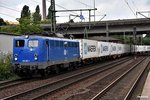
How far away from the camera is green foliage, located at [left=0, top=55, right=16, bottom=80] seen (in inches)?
976

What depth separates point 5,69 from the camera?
81.9 feet

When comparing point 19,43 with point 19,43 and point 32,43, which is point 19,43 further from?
point 32,43

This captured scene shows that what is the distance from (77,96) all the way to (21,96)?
2411mm

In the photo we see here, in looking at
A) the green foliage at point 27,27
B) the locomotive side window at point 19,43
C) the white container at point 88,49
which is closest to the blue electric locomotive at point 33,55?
the locomotive side window at point 19,43

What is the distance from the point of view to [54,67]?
26.5 meters

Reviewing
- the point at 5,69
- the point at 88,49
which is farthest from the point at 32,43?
the point at 88,49

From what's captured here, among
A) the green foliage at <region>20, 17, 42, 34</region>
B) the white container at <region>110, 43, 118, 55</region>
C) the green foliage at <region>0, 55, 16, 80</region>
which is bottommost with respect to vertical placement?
the green foliage at <region>0, 55, 16, 80</region>

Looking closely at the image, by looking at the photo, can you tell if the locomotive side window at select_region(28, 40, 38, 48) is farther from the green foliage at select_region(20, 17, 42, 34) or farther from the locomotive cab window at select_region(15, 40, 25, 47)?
the green foliage at select_region(20, 17, 42, 34)

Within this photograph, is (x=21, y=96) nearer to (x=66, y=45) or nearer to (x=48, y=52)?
(x=48, y=52)

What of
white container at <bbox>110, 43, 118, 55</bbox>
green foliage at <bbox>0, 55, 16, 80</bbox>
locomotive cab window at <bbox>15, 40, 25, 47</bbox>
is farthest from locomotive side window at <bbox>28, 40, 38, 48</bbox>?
white container at <bbox>110, 43, 118, 55</bbox>

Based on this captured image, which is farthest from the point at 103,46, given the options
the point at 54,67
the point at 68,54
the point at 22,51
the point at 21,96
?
the point at 21,96

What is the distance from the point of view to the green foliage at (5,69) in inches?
976

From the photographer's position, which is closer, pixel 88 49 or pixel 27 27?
pixel 88 49

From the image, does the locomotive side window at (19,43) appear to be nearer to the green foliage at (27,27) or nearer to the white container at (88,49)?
the white container at (88,49)
